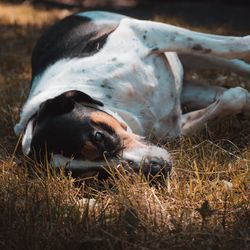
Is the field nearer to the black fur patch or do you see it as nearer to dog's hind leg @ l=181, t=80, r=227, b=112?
dog's hind leg @ l=181, t=80, r=227, b=112

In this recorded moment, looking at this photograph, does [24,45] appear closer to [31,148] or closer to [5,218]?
[31,148]

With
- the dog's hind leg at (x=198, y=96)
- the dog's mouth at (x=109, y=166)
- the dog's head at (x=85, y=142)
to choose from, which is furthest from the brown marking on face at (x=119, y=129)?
the dog's hind leg at (x=198, y=96)

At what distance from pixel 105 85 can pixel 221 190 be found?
1.05 metres

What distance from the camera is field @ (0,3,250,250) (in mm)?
2707

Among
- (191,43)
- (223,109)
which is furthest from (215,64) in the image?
(223,109)

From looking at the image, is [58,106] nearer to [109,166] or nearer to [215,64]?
[109,166]

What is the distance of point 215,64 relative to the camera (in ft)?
15.5

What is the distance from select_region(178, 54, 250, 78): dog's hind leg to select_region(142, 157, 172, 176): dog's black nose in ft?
4.70

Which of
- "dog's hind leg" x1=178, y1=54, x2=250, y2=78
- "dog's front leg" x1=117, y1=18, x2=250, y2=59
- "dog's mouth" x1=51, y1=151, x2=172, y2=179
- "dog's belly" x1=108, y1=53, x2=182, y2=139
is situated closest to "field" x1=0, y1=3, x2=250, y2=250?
"dog's mouth" x1=51, y1=151, x2=172, y2=179

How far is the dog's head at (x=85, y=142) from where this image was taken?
10.7 ft

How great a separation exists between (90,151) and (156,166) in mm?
333

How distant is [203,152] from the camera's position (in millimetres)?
3580

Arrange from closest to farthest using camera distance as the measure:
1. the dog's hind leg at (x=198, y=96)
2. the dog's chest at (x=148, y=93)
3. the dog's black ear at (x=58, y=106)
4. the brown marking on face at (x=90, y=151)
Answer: the brown marking on face at (x=90, y=151) → the dog's black ear at (x=58, y=106) → the dog's chest at (x=148, y=93) → the dog's hind leg at (x=198, y=96)

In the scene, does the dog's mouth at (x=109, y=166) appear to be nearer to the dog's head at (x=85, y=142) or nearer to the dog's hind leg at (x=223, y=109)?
the dog's head at (x=85, y=142)
